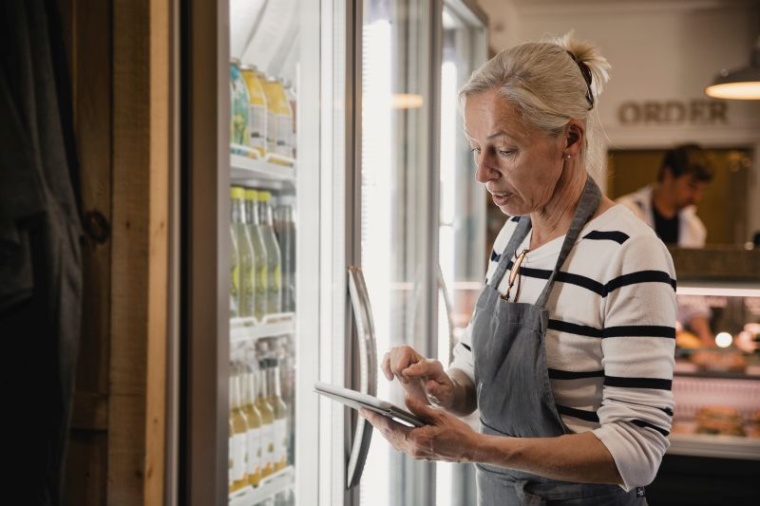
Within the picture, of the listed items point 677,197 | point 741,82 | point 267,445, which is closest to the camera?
point 267,445

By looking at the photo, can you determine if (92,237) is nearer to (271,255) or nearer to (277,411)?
(271,255)

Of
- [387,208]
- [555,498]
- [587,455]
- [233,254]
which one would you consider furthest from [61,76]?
Answer: [387,208]

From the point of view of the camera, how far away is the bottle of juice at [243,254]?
2.03 meters

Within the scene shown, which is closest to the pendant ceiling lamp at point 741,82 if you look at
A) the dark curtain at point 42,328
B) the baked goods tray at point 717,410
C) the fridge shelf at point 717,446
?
the baked goods tray at point 717,410

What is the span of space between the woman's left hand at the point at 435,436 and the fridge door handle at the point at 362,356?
0.57m

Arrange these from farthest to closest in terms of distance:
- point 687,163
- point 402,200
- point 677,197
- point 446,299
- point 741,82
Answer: point 677,197 → point 687,163 → point 741,82 → point 446,299 → point 402,200

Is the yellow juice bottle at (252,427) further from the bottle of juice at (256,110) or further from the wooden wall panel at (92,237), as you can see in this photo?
the wooden wall panel at (92,237)

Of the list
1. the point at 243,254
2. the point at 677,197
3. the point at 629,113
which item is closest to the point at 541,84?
the point at 243,254

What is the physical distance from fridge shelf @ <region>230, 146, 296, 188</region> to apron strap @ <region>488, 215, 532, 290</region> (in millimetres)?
586

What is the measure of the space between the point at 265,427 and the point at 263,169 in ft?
2.25

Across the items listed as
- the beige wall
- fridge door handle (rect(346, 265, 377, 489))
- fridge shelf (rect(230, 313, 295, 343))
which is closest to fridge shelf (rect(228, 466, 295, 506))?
fridge door handle (rect(346, 265, 377, 489))

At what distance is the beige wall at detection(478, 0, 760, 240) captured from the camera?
768 centimetres

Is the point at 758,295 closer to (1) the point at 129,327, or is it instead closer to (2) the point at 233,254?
(2) the point at 233,254

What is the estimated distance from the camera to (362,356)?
2035 mm
